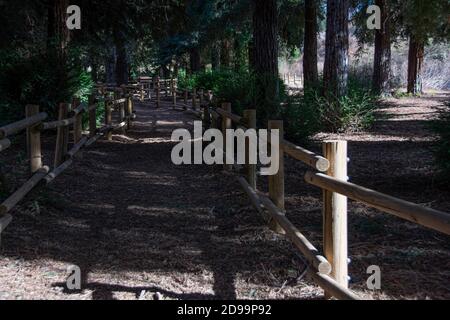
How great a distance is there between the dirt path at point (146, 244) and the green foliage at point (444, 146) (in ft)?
8.11

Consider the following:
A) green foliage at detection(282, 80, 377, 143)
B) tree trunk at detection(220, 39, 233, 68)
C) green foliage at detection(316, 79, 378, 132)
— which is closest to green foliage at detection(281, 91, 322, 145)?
green foliage at detection(282, 80, 377, 143)

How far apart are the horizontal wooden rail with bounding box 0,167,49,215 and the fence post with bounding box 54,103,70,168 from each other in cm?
166

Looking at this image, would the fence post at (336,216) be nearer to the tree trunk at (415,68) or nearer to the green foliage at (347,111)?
the green foliage at (347,111)

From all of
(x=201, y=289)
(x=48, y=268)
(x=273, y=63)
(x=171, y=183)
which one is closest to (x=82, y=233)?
(x=48, y=268)

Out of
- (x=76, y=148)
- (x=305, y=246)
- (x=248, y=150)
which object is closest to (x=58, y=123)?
(x=76, y=148)

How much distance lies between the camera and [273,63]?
12555 millimetres

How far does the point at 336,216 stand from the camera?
3980mm

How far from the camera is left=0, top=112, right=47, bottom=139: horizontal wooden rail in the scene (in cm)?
537

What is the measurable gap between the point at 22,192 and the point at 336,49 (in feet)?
29.8

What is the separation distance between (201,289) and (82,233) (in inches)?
84.0

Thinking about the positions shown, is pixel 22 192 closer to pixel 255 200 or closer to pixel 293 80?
pixel 255 200

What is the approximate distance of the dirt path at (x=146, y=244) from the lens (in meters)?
4.68

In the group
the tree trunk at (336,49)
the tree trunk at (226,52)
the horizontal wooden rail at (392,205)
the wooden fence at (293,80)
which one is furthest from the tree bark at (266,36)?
the wooden fence at (293,80)
